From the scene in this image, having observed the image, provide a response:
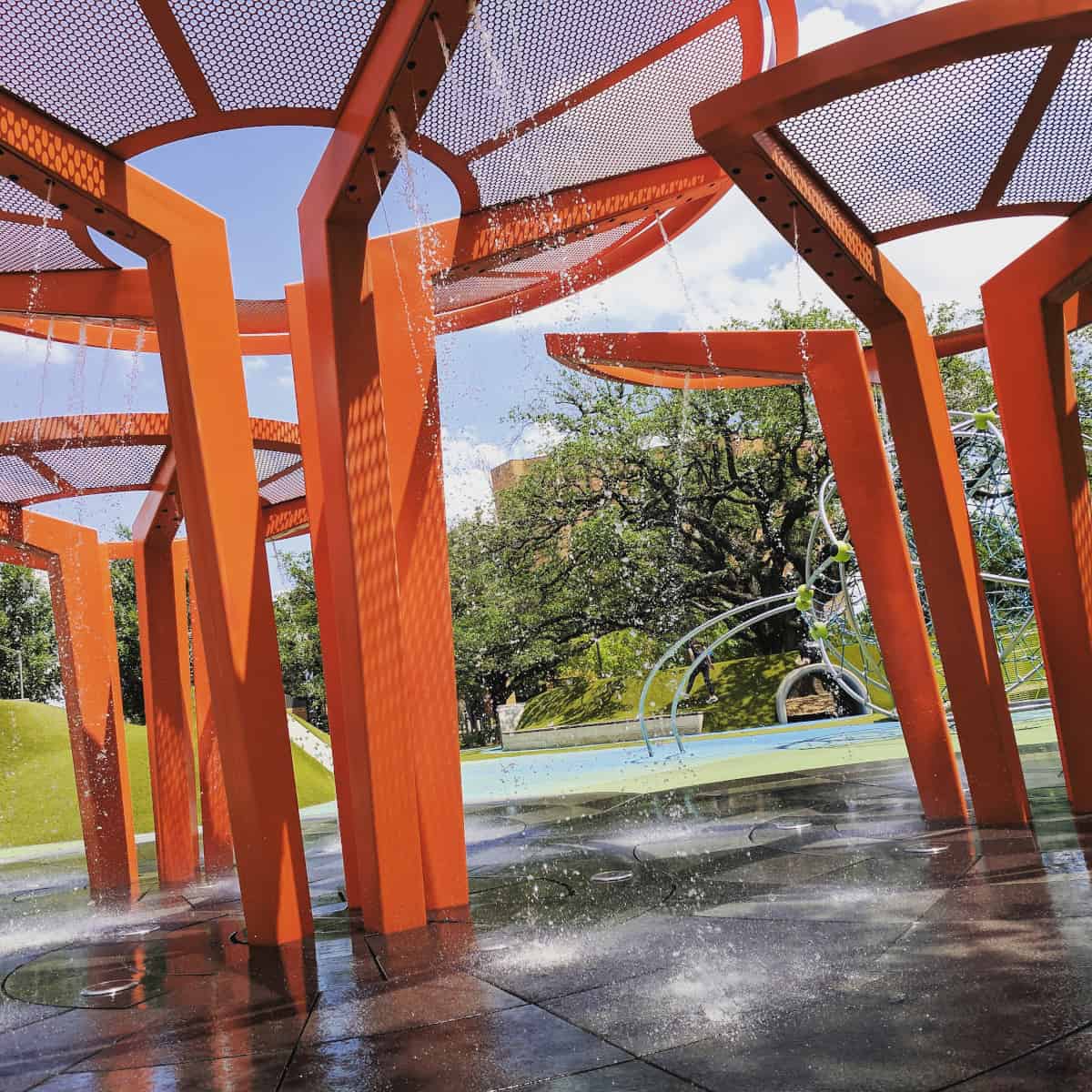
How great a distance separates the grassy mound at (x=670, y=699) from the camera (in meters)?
25.3

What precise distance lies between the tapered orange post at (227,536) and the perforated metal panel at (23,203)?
42 centimetres

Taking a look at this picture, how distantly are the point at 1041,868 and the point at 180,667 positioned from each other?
805 cm

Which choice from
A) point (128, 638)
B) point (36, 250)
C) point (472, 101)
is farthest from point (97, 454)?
point (128, 638)

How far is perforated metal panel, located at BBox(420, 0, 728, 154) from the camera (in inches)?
193

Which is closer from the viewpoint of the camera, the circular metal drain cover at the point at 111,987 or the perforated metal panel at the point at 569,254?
the circular metal drain cover at the point at 111,987

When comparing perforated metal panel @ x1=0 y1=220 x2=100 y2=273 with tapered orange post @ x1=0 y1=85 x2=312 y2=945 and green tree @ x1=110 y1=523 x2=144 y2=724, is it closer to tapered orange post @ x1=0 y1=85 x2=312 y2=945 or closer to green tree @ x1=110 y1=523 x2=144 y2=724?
tapered orange post @ x1=0 y1=85 x2=312 y2=945

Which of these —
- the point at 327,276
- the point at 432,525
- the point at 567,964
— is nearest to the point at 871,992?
the point at 567,964

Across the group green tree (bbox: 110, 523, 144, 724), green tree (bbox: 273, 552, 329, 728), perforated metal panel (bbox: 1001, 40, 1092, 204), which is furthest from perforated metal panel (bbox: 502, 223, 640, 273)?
green tree (bbox: 110, 523, 144, 724)

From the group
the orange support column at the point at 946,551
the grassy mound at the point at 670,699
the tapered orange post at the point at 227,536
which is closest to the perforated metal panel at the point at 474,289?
the tapered orange post at the point at 227,536

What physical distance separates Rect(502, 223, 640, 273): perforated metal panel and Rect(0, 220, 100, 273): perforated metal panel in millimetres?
2793

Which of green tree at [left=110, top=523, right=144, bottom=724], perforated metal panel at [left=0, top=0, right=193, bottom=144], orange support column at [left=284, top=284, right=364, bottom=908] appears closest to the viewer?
perforated metal panel at [left=0, top=0, right=193, bottom=144]

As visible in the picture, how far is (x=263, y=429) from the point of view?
925 centimetres

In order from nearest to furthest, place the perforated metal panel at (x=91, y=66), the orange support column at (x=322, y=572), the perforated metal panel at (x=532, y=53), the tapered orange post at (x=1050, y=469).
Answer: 1. the perforated metal panel at (x=91, y=66)
2. the perforated metal panel at (x=532, y=53)
3. the orange support column at (x=322, y=572)
4. the tapered orange post at (x=1050, y=469)

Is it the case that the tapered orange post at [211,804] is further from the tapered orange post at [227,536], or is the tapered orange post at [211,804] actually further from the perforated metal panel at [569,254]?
the perforated metal panel at [569,254]
